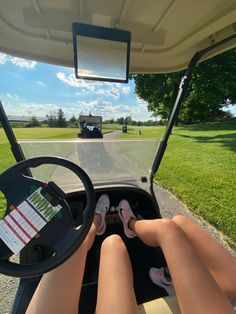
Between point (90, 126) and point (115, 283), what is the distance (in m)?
0.93

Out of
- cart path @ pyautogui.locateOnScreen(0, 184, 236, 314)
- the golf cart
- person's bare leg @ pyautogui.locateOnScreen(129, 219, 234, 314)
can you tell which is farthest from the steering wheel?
cart path @ pyautogui.locateOnScreen(0, 184, 236, 314)

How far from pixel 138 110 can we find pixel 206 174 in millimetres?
4697

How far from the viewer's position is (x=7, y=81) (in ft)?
4.50

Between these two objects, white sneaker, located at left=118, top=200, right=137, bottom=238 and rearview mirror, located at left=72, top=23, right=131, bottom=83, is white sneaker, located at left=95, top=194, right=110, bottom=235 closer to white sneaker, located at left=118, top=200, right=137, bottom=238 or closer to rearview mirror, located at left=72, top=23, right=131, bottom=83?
white sneaker, located at left=118, top=200, right=137, bottom=238

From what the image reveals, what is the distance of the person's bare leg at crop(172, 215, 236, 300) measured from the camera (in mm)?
1279

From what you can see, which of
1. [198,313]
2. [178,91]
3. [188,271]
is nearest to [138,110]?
[178,91]

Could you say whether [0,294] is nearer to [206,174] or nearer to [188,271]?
[188,271]

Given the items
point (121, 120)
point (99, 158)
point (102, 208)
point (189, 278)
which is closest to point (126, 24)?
point (121, 120)

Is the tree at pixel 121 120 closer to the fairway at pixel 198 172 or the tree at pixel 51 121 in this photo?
the fairway at pixel 198 172

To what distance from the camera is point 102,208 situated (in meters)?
1.92

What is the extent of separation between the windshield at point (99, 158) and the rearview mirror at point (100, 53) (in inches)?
17.9

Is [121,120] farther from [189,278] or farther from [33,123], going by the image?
[189,278]

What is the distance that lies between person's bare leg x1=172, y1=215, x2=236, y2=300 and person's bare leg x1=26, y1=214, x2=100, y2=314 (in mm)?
665

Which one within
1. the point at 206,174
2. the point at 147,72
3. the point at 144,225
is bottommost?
the point at 206,174
